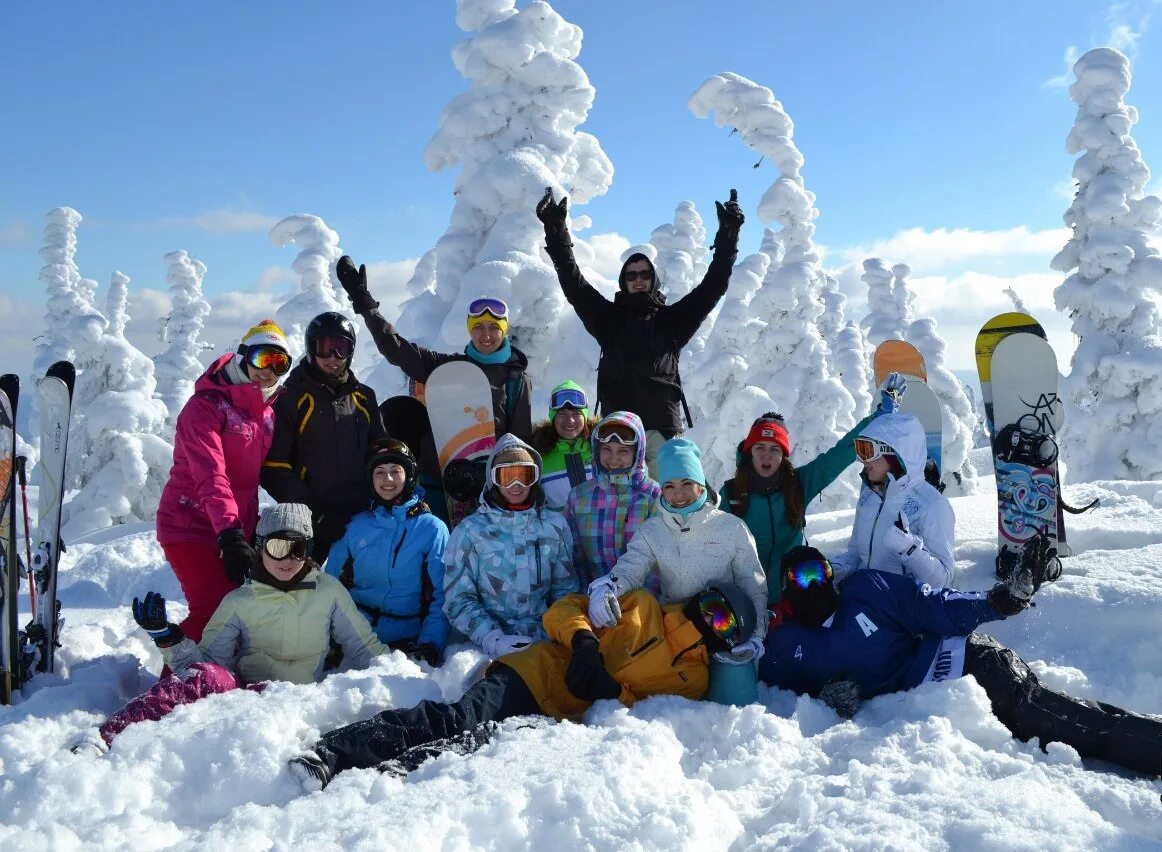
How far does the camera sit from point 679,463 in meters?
4.33

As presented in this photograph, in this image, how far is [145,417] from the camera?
22.6m

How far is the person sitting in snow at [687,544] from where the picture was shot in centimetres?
432

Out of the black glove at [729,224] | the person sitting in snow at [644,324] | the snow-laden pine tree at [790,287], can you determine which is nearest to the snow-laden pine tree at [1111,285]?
the snow-laden pine tree at [790,287]

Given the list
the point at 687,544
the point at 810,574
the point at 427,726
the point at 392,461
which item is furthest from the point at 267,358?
the point at 810,574

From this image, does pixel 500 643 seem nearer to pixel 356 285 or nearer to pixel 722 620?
pixel 722 620

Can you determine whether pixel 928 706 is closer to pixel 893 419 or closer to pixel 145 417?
pixel 893 419

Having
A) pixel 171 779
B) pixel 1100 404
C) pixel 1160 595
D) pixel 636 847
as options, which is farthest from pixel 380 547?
pixel 1100 404

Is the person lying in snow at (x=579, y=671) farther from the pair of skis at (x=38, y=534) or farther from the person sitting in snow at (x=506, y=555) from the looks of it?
the pair of skis at (x=38, y=534)

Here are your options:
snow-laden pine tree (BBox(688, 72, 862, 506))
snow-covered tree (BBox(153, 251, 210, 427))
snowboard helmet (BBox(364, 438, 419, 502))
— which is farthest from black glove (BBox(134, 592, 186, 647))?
snow-covered tree (BBox(153, 251, 210, 427))

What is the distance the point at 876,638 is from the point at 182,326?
3510 centimetres

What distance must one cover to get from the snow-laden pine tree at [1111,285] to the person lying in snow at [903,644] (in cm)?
1652

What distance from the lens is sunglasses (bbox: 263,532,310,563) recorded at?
3.86 meters

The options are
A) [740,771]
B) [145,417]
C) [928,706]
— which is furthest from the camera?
[145,417]

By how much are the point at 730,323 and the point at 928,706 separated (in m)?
20.1
